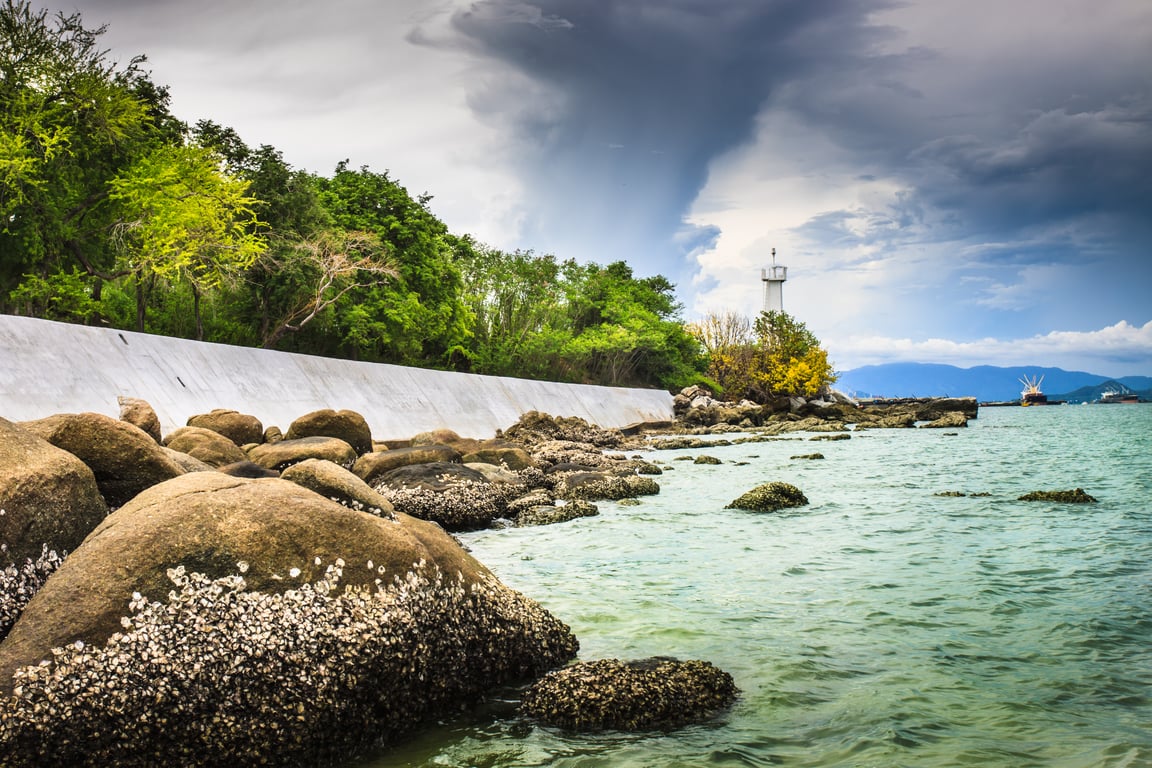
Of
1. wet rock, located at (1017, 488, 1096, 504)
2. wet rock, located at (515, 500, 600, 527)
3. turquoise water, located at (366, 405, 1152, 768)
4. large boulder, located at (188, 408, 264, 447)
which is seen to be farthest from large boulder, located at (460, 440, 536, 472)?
wet rock, located at (1017, 488, 1096, 504)

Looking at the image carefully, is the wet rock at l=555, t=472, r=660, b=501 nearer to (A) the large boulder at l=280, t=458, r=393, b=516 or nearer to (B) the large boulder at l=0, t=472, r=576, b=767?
(A) the large boulder at l=280, t=458, r=393, b=516

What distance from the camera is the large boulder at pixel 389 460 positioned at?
1256 centimetres

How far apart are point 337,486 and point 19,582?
221cm

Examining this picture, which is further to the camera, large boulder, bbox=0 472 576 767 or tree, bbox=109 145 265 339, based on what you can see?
tree, bbox=109 145 265 339

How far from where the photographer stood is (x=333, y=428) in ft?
48.6

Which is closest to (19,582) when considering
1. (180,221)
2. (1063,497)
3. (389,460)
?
(389,460)

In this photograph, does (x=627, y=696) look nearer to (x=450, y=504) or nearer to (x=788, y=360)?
(x=450, y=504)

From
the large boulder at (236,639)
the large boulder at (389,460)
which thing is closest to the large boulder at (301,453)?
the large boulder at (389,460)

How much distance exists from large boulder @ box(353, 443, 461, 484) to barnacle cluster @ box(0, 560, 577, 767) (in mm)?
8405

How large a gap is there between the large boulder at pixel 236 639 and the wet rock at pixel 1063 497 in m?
12.3

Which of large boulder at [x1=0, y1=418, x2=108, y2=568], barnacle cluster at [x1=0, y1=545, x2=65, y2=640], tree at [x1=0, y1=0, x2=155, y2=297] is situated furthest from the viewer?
tree at [x1=0, y1=0, x2=155, y2=297]

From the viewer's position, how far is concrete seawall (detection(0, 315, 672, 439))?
15297 millimetres

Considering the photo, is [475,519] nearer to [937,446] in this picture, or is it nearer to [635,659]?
[635,659]

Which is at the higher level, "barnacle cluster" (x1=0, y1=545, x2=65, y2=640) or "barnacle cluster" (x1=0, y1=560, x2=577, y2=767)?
"barnacle cluster" (x1=0, y1=545, x2=65, y2=640)
